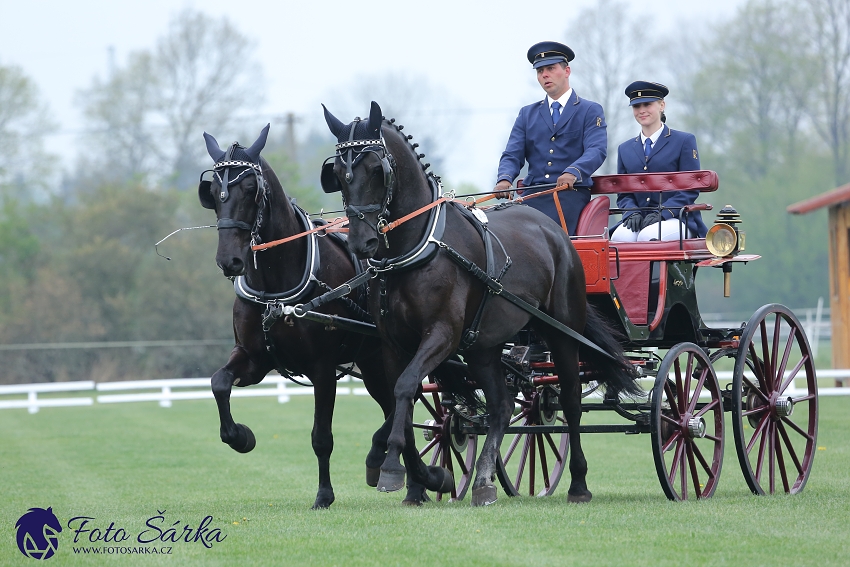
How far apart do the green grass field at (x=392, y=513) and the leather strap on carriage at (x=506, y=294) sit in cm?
109

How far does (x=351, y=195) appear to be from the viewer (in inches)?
257

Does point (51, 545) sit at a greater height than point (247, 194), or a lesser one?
lesser

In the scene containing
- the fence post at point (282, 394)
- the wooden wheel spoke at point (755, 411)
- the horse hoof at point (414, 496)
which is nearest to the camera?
the horse hoof at point (414, 496)

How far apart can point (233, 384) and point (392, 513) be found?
1.31 m

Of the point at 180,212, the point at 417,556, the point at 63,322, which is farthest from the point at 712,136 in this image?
the point at 417,556

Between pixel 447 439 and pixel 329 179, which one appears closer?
pixel 329 179

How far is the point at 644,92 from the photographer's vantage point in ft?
29.9

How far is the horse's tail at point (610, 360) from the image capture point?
26.3 feet

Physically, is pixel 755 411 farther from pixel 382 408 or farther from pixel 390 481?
pixel 390 481

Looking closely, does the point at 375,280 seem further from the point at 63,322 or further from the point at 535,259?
the point at 63,322

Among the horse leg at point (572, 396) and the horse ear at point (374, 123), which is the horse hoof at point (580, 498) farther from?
the horse ear at point (374, 123)

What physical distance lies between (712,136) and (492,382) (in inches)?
1444

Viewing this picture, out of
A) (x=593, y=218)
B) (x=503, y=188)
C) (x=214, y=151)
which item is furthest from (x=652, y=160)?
(x=214, y=151)

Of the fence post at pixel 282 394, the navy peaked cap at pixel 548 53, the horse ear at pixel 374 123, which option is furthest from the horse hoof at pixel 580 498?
the fence post at pixel 282 394
